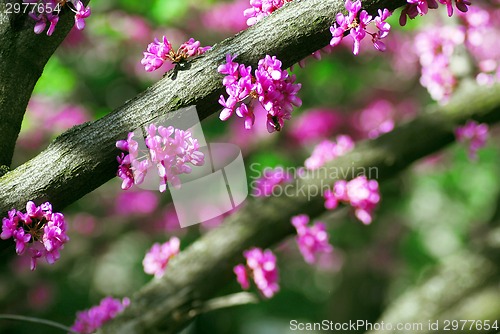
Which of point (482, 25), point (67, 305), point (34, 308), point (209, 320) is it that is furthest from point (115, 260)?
point (482, 25)

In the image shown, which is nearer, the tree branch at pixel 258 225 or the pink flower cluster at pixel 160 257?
the tree branch at pixel 258 225

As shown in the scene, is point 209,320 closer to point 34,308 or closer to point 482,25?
point 34,308

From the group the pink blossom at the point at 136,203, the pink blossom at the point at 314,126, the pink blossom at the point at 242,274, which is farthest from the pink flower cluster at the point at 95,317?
the pink blossom at the point at 314,126

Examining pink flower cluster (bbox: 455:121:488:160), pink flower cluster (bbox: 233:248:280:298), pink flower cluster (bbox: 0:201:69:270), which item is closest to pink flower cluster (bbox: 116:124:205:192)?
pink flower cluster (bbox: 0:201:69:270)

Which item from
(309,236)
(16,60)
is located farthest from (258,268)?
(16,60)

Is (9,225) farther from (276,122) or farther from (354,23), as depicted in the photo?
(354,23)

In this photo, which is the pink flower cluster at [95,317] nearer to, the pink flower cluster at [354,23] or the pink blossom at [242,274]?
the pink blossom at [242,274]

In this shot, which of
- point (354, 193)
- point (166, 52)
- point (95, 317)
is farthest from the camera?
point (354, 193)
